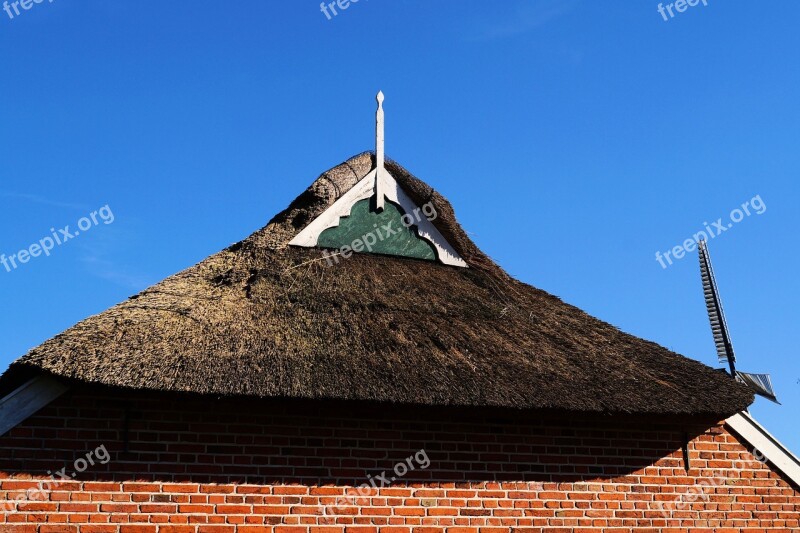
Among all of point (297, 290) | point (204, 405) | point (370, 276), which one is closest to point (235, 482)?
point (204, 405)

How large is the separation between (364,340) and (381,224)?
7.89 feet

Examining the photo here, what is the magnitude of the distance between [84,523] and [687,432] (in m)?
5.70

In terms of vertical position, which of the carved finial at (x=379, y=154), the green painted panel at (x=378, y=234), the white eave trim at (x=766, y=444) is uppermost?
the carved finial at (x=379, y=154)

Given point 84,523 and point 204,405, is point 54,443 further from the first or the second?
point 204,405

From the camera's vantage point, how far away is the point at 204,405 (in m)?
7.88

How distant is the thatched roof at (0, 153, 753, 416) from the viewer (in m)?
7.58

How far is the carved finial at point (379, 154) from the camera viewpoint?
35.0 feet

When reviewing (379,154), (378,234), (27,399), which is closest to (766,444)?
(378,234)

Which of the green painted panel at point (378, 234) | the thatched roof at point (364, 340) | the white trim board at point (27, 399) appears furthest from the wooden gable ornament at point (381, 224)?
the white trim board at point (27, 399)

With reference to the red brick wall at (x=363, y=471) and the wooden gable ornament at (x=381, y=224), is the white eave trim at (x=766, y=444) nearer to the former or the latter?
the red brick wall at (x=363, y=471)

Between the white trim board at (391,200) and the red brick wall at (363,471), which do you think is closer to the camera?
the red brick wall at (363,471)

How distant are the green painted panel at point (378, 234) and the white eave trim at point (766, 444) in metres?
3.75

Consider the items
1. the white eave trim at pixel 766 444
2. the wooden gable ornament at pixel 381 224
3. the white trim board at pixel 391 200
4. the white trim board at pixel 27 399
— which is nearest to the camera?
the white trim board at pixel 27 399

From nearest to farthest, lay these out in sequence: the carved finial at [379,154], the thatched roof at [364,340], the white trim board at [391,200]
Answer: the thatched roof at [364,340] → the white trim board at [391,200] → the carved finial at [379,154]
